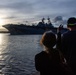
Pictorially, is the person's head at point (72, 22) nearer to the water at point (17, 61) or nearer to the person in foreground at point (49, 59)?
the person in foreground at point (49, 59)

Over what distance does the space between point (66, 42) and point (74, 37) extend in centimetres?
18

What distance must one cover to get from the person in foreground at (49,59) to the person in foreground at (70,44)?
0.67m

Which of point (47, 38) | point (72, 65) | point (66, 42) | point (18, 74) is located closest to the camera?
point (47, 38)

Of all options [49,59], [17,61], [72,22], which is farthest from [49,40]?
[17,61]

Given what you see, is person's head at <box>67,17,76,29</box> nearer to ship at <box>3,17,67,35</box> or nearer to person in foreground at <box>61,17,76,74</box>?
person in foreground at <box>61,17,76,74</box>

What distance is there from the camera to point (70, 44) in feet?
16.3

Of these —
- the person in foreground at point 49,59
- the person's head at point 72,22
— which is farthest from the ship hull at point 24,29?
the person in foreground at point 49,59

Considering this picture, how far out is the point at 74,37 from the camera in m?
5.02

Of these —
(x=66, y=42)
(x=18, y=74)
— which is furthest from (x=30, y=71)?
(x=66, y=42)

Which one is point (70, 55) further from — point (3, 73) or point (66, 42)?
point (3, 73)

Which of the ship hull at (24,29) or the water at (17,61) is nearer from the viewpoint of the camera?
the water at (17,61)

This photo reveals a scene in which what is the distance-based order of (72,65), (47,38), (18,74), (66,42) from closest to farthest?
(47,38)
(72,65)
(66,42)
(18,74)

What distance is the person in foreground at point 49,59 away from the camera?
409 centimetres

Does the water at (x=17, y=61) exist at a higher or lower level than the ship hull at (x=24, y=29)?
higher
